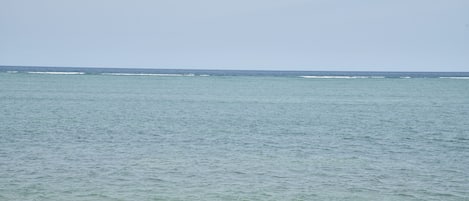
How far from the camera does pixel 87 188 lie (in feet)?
57.5

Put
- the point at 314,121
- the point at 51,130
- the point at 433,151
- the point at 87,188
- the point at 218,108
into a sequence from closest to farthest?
the point at 87,188
the point at 433,151
the point at 51,130
the point at 314,121
the point at 218,108

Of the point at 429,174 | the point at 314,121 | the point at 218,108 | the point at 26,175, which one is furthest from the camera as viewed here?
the point at 218,108

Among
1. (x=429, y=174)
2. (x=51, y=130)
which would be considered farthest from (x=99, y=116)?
(x=429, y=174)

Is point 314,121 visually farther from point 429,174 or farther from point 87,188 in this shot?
point 87,188

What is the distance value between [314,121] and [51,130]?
15.9m

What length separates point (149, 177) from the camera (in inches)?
750

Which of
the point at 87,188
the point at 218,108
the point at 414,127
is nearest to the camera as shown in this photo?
the point at 87,188

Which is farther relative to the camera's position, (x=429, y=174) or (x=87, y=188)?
(x=429, y=174)

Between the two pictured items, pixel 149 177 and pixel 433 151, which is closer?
pixel 149 177

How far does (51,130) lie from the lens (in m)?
31.6

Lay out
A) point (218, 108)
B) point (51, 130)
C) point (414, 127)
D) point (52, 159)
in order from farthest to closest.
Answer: point (218, 108)
point (414, 127)
point (51, 130)
point (52, 159)

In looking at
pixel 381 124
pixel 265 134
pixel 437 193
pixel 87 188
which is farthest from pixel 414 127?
pixel 87 188

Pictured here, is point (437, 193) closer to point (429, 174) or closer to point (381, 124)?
point (429, 174)

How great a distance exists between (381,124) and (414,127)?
213 centimetres
